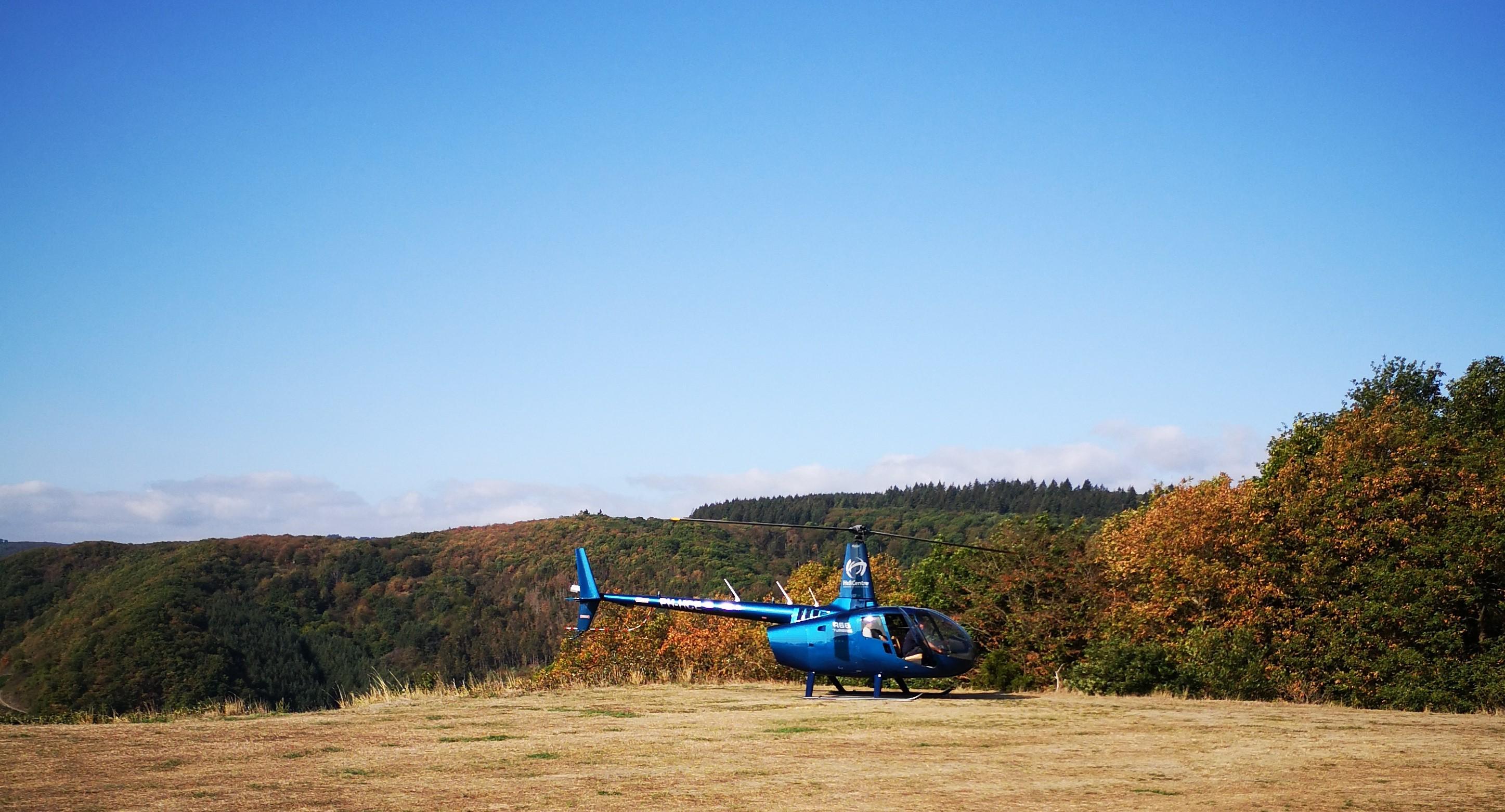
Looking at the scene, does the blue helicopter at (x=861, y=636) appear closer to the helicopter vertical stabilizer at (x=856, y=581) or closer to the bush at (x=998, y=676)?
the helicopter vertical stabilizer at (x=856, y=581)

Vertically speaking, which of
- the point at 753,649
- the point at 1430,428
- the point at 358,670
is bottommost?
the point at 358,670

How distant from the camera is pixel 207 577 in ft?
375

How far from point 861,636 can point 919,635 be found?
1.18m

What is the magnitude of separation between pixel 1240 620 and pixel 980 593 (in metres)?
10.6

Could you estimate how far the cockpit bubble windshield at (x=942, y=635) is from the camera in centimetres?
2248

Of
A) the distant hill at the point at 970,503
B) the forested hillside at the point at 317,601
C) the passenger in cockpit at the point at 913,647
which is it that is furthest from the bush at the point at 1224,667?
the distant hill at the point at 970,503

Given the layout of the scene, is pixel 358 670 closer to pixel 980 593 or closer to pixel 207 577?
pixel 207 577

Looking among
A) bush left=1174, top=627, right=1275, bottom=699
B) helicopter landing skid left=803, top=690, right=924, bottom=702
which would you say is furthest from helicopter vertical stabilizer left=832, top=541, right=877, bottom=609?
bush left=1174, top=627, right=1275, bottom=699

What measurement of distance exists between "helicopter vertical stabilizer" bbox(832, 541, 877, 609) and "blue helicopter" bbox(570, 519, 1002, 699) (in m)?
0.01

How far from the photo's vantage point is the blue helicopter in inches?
887

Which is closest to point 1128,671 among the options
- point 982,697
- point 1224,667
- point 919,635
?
point 982,697

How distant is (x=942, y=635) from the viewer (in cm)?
2255

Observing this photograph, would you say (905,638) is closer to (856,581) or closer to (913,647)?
(913,647)

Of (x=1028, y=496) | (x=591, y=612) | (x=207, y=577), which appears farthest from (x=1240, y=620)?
(x=1028, y=496)
